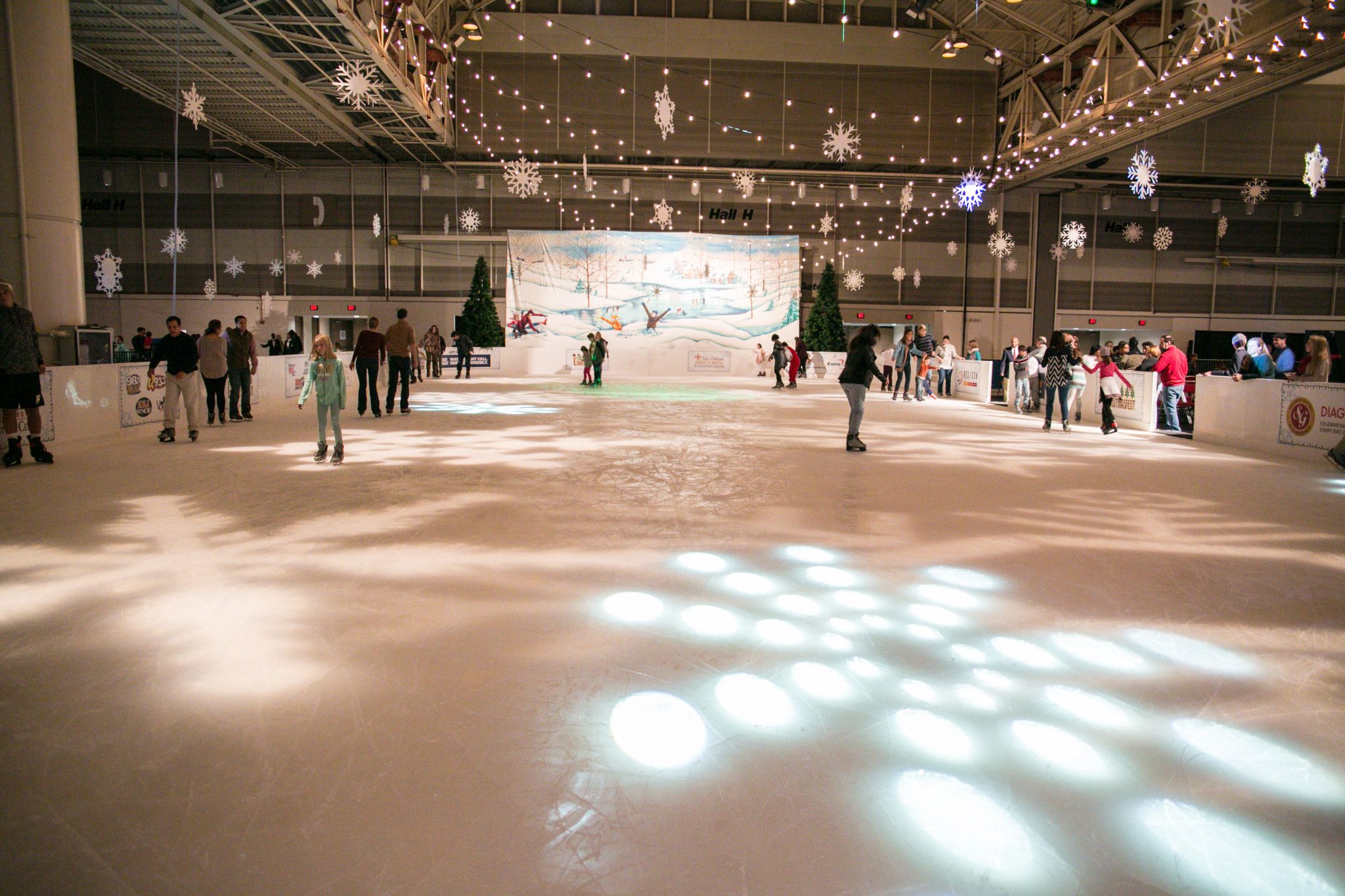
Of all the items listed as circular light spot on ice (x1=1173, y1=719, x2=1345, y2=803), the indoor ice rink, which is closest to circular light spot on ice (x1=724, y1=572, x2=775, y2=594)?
the indoor ice rink

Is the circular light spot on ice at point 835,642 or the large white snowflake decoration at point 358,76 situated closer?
the circular light spot on ice at point 835,642

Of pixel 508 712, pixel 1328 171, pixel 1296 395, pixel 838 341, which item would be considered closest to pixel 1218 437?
pixel 1296 395

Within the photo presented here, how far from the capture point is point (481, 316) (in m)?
24.8

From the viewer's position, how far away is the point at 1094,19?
1766 centimetres

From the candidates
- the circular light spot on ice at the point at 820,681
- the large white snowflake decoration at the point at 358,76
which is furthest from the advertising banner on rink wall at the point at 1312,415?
the large white snowflake decoration at the point at 358,76

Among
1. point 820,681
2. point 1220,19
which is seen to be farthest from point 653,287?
point 820,681

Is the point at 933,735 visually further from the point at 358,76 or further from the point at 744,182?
the point at 744,182

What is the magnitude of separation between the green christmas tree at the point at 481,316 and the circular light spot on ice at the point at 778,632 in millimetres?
22454

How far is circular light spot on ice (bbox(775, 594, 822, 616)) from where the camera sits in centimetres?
352

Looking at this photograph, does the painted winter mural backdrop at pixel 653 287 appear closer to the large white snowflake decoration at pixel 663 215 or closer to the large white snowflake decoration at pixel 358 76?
the large white snowflake decoration at pixel 663 215

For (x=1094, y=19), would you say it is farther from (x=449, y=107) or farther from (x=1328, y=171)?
(x=449, y=107)

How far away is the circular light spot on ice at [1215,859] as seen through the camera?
5.85 ft

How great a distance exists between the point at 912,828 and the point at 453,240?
2640cm

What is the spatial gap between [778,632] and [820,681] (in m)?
0.48
